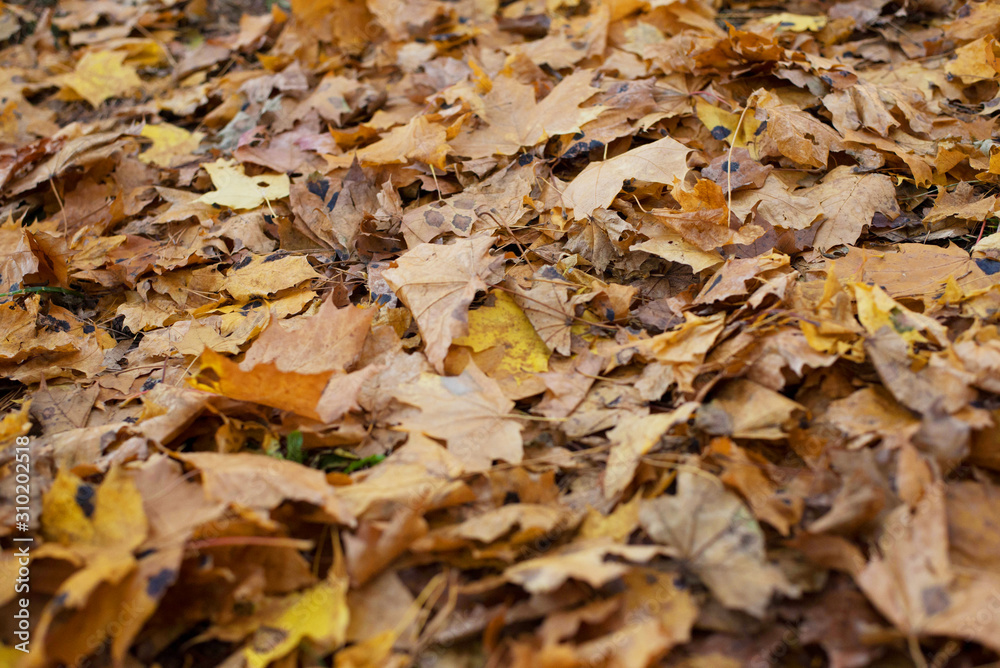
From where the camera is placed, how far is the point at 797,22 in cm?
303

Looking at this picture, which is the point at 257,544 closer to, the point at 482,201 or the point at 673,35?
the point at 482,201

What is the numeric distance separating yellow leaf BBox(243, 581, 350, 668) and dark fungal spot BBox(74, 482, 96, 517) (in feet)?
1.61

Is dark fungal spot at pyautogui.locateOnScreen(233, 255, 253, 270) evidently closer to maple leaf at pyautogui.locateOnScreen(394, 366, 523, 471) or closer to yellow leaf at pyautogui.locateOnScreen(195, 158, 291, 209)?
yellow leaf at pyautogui.locateOnScreen(195, 158, 291, 209)

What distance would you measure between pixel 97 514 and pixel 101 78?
316 cm

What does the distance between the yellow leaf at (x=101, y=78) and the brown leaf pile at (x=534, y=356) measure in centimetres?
42

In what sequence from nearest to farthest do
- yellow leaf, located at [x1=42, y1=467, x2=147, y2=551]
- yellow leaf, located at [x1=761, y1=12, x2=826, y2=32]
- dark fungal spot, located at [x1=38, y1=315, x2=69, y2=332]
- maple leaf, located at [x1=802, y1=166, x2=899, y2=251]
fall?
yellow leaf, located at [x1=42, y1=467, x2=147, y2=551] < maple leaf, located at [x1=802, y1=166, x2=899, y2=251] < dark fungal spot, located at [x1=38, y1=315, x2=69, y2=332] < yellow leaf, located at [x1=761, y1=12, x2=826, y2=32]

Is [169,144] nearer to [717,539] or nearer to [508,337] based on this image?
[508,337]

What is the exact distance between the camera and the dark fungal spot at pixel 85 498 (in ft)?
4.75

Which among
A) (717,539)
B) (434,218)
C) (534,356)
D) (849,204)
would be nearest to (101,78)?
Answer: (434,218)

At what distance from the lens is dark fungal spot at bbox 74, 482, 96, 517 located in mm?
1447

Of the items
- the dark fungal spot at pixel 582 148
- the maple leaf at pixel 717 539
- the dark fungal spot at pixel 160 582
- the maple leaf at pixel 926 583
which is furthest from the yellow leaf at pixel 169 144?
the maple leaf at pixel 926 583

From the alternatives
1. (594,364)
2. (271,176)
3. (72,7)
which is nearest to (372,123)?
(271,176)

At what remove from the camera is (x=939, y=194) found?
212 cm

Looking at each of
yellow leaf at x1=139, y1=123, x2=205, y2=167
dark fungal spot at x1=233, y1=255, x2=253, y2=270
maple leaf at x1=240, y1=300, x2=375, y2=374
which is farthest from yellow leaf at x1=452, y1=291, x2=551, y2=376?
yellow leaf at x1=139, y1=123, x2=205, y2=167
